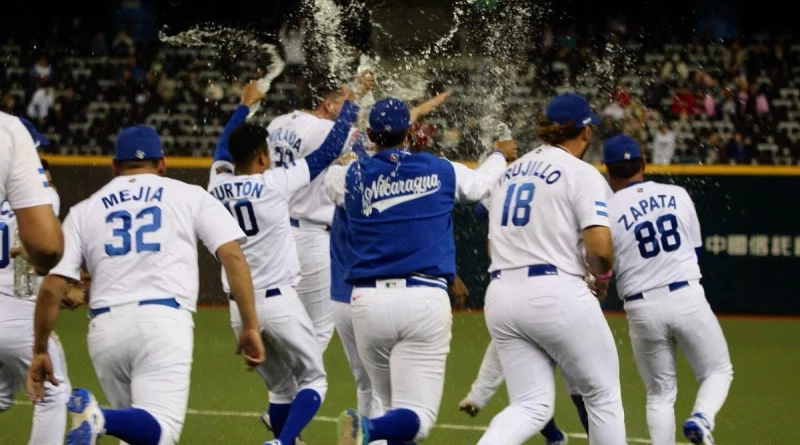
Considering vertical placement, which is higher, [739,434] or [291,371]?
[291,371]

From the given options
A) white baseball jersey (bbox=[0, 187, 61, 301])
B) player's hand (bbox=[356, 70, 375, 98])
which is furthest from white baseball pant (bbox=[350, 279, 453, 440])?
player's hand (bbox=[356, 70, 375, 98])

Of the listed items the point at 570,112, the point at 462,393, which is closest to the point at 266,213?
the point at 570,112

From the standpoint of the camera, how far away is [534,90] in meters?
22.6

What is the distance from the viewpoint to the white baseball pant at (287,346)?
7.29 metres

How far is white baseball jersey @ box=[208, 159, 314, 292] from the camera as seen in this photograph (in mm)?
7324

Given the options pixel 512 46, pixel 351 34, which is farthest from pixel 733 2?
pixel 351 34

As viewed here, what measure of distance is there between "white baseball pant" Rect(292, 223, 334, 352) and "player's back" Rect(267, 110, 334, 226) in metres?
0.22

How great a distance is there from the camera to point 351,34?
2495cm

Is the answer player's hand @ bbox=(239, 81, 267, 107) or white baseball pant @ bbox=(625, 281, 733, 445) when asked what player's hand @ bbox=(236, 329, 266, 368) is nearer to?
white baseball pant @ bbox=(625, 281, 733, 445)

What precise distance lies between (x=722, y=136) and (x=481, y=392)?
14905 millimetres

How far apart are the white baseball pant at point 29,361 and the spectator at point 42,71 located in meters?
18.8

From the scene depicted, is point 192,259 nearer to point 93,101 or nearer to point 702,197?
point 702,197

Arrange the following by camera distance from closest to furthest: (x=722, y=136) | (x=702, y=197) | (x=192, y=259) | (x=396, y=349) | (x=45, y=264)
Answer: (x=45, y=264), (x=192, y=259), (x=396, y=349), (x=702, y=197), (x=722, y=136)

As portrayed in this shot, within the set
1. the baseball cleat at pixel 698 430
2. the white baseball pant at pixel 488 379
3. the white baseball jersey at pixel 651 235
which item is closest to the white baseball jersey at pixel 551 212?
the white baseball jersey at pixel 651 235
